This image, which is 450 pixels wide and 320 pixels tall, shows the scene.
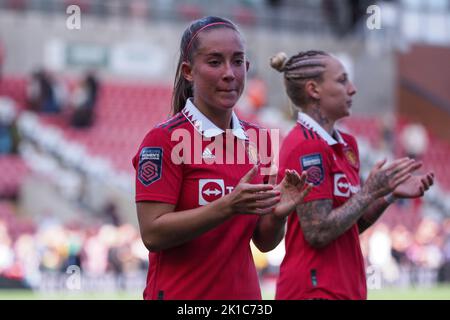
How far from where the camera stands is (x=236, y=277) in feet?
10.8

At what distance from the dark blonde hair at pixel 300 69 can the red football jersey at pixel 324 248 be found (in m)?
0.27

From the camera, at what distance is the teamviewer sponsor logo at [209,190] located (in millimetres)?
3270

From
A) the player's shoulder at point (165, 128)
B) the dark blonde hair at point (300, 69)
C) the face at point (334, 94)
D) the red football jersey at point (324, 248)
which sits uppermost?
the dark blonde hair at point (300, 69)

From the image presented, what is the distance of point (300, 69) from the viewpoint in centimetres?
454

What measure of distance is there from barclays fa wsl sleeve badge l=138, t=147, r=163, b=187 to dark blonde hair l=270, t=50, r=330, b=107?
1408 mm

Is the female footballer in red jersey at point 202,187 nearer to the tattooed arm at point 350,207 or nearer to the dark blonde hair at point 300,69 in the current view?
the tattooed arm at point 350,207


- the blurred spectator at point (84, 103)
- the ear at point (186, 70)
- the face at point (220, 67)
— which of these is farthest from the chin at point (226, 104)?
the blurred spectator at point (84, 103)

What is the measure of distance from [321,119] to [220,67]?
1293 millimetres

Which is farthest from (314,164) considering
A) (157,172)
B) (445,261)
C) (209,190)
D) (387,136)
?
(387,136)

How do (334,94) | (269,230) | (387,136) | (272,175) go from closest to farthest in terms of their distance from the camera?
(269,230) < (272,175) < (334,94) < (387,136)

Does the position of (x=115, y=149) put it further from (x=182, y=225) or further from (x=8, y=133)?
(x=182, y=225)

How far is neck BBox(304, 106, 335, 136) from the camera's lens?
4.43 m

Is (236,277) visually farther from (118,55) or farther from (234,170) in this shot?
(118,55)
